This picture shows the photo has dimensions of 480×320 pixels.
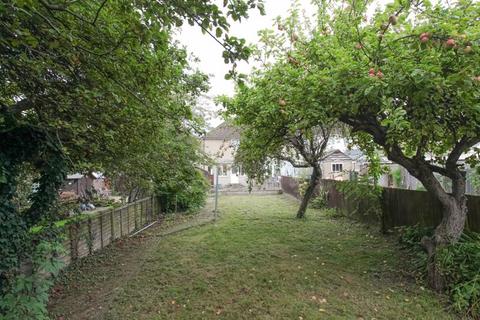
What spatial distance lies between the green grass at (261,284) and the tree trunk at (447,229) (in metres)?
0.27

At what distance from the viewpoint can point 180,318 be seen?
3.82 metres

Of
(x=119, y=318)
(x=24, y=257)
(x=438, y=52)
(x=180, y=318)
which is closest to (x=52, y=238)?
(x=24, y=257)

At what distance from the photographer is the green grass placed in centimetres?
394

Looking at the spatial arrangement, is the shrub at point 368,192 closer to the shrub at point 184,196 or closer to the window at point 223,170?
the shrub at point 184,196

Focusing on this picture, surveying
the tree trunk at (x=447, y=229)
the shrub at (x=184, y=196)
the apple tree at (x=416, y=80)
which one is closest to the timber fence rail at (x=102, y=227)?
the shrub at (x=184, y=196)

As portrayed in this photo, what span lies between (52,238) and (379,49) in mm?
5083

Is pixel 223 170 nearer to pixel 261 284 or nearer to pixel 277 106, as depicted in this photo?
pixel 277 106

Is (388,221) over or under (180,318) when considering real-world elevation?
over

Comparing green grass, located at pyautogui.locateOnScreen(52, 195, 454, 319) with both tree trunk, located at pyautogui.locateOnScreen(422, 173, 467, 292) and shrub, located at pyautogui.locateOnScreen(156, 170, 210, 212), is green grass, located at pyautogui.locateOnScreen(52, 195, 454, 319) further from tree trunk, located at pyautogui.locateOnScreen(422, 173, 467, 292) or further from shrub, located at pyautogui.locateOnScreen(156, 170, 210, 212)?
shrub, located at pyautogui.locateOnScreen(156, 170, 210, 212)

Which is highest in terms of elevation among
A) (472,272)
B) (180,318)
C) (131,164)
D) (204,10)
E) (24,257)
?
(204,10)

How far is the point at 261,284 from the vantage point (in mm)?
4770

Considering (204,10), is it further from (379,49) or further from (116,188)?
(116,188)

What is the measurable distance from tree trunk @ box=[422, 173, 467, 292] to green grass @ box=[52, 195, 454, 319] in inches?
10.5

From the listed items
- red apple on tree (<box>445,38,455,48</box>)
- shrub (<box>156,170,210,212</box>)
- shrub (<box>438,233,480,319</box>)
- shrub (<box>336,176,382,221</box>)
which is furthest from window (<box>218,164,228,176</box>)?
red apple on tree (<box>445,38,455,48</box>)
